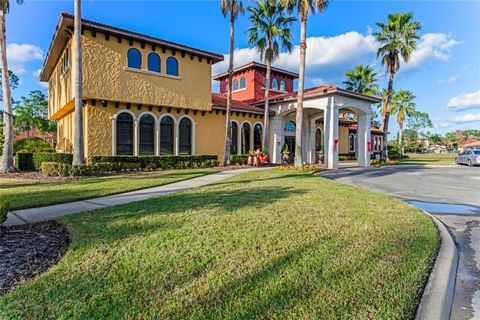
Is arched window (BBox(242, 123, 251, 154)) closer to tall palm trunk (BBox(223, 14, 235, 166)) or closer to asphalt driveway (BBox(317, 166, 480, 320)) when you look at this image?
→ tall palm trunk (BBox(223, 14, 235, 166))

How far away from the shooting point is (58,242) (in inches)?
173

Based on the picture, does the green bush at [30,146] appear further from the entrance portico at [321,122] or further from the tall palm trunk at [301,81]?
the entrance portico at [321,122]

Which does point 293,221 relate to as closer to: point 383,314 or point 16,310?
point 383,314

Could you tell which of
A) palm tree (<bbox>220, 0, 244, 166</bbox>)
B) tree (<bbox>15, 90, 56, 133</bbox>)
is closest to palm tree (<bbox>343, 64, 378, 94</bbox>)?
palm tree (<bbox>220, 0, 244, 166</bbox>)

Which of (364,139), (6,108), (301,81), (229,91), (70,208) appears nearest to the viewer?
(70,208)

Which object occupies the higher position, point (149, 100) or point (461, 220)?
point (149, 100)

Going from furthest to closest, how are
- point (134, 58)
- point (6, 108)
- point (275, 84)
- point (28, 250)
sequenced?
point (275, 84) < point (134, 58) < point (6, 108) < point (28, 250)

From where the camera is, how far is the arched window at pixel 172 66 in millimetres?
17469

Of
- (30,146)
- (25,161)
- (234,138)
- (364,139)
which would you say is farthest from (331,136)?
(30,146)

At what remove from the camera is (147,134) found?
1716 cm

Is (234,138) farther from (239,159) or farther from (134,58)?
(134,58)

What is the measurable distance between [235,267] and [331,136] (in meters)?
17.8

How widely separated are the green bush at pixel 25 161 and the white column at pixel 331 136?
727 inches

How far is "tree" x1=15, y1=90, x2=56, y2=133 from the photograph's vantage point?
40219 millimetres
